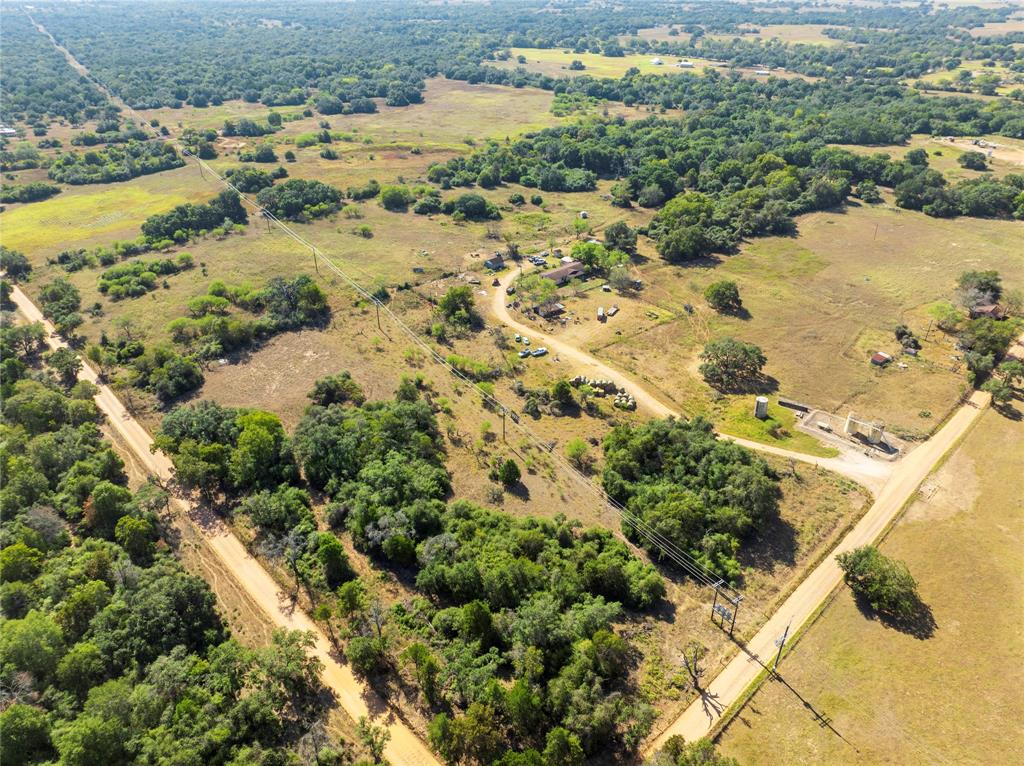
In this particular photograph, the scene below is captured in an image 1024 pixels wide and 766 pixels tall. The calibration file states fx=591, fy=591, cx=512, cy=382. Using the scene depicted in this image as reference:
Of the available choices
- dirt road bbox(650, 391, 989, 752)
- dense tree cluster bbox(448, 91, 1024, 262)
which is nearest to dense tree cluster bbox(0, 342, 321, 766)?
dirt road bbox(650, 391, 989, 752)

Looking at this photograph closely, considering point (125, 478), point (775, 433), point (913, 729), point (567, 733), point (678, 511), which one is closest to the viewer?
point (567, 733)

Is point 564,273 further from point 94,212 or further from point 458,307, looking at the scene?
point 94,212

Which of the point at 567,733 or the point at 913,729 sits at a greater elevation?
the point at 567,733

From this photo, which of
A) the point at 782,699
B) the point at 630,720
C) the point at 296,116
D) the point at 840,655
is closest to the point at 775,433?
the point at 840,655

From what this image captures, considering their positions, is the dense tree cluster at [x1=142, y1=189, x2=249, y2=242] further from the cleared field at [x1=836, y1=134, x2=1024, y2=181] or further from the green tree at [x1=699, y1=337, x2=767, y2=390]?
the cleared field at [x1=836, y1=134, x2=1024, y2=181]

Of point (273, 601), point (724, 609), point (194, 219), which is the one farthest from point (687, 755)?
point (194, 219)

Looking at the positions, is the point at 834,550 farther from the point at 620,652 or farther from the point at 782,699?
the point at 620,652

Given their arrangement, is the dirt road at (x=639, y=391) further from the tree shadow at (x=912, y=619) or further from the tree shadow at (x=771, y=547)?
the tree shadow at (x=912, y=619)
